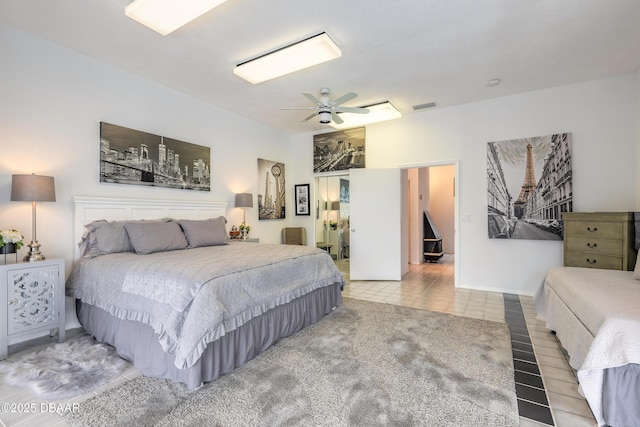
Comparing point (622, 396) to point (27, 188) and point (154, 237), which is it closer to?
point (154, 237)

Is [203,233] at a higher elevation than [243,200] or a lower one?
lower

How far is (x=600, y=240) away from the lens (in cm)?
333

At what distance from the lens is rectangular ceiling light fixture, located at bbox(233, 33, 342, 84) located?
287cm

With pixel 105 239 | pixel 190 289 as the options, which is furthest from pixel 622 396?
pixel 105 239

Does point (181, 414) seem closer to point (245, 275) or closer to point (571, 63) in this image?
point (245, 275)

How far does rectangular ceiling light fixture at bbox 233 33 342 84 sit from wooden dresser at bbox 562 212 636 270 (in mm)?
3358

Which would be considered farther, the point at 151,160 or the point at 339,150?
the point at 339,150

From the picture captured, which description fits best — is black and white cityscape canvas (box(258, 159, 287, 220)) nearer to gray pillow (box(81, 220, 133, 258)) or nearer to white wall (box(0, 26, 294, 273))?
white wall (box(0, 26, 294, 273))

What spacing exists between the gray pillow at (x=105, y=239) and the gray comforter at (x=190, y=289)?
0.13 meters

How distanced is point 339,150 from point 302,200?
1.29 meters

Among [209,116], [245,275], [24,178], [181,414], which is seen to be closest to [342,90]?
[209,116]

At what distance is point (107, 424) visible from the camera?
165cm

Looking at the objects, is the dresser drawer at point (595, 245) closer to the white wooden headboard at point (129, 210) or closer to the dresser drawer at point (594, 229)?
the dresser drawer at point (594, 229)

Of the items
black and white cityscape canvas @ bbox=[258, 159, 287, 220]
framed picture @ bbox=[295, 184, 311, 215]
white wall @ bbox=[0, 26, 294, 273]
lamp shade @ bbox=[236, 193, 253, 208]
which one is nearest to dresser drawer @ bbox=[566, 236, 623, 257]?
framed picture @ bbox=[295, 184, 311, 215]
